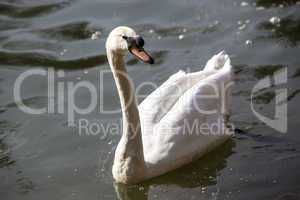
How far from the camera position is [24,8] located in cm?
1185

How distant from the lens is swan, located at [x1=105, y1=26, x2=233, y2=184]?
22.4 ft

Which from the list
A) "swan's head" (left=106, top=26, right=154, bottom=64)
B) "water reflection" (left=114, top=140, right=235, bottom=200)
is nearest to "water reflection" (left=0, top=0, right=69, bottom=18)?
"water reflection" (left=114, top=140, right=235, bottom=200)

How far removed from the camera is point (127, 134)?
704 centimetres

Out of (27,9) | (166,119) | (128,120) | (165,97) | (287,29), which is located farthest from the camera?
(27,9)

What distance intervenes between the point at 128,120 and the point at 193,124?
81 centimetres

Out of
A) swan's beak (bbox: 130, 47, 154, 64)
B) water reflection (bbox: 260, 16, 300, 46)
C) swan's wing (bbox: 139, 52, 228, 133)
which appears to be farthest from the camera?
water reflection (bbox: 260, 16, 300, 46)

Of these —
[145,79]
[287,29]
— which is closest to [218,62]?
[145,79]

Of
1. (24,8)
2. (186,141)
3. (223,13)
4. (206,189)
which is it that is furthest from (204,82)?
(24,8)

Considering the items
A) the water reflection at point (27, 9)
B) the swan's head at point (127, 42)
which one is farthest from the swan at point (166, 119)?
the water reflection at point (27, 9)

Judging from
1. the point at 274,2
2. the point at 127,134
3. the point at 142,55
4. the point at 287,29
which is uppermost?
the point at 274,2

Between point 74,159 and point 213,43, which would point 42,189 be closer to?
point 74,159

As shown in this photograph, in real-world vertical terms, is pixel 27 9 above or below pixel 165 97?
above

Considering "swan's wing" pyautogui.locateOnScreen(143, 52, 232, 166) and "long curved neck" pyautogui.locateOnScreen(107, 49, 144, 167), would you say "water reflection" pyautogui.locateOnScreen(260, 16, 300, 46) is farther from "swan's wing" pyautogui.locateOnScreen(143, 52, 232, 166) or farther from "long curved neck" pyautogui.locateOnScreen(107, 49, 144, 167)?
"long curved neck" pyautogui.locateOnScreen(107, 49, 144, 167)

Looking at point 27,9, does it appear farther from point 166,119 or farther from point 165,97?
point 166,119
